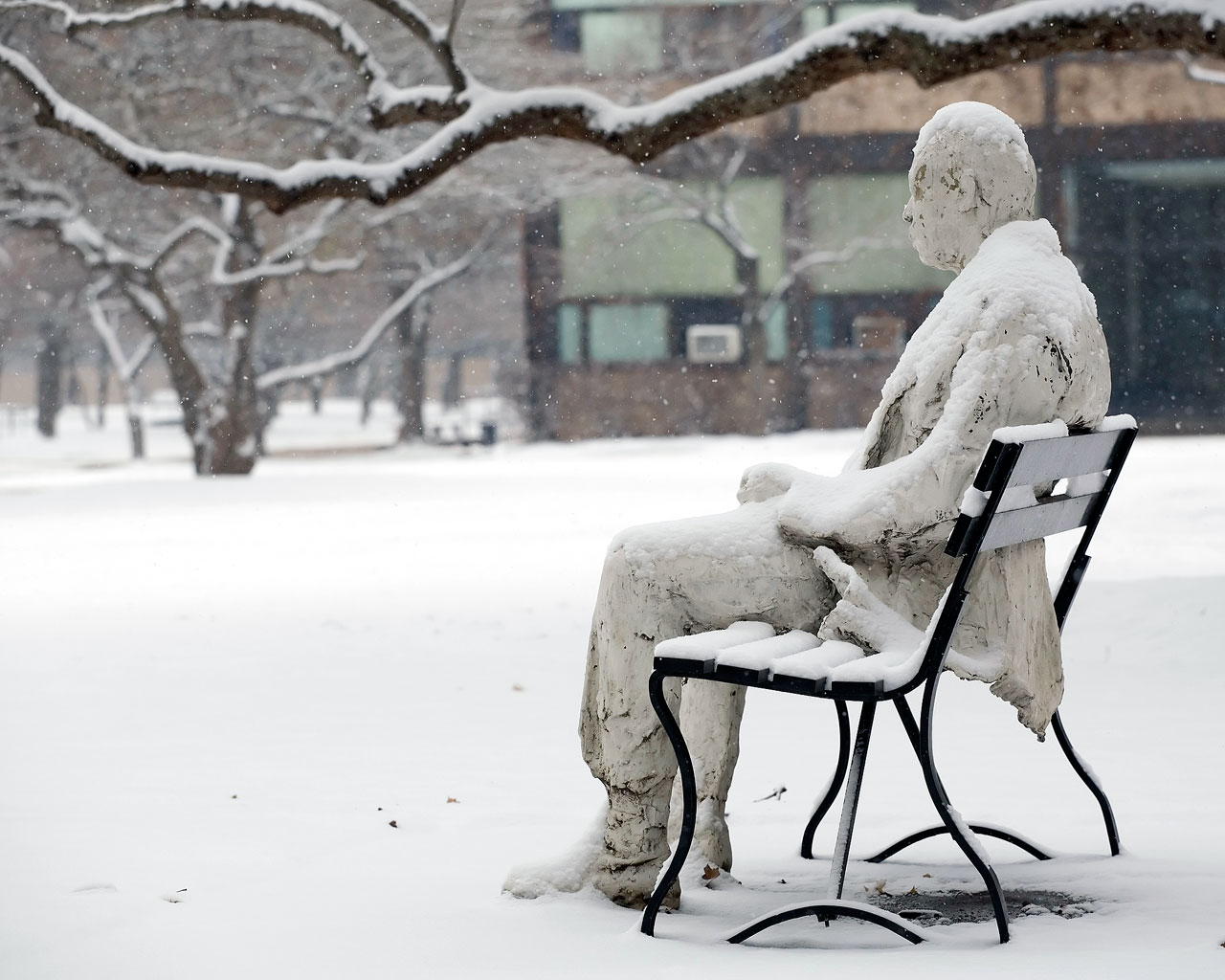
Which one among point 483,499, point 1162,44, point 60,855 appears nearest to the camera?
point 60,855

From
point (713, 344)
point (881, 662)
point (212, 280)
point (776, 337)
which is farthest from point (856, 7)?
point (881, 662)

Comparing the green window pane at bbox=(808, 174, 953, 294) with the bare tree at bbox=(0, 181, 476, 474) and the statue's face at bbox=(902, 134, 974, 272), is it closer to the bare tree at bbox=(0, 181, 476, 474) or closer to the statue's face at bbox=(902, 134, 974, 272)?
the bare tree at bbox=(0, 181, 476, 474)

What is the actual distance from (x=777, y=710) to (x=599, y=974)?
11.9 feet

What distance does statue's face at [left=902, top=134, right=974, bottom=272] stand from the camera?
4039mm

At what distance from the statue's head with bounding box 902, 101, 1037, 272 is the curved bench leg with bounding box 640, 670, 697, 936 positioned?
1204mm

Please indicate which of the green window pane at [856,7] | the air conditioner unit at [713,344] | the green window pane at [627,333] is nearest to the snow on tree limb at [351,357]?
the green window pane at [627,333]

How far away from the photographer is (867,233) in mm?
32031

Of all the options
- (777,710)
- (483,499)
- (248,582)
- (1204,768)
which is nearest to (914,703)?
(777,710)

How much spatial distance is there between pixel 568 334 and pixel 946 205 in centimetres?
2927

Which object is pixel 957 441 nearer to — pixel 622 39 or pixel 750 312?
pixel 622 39

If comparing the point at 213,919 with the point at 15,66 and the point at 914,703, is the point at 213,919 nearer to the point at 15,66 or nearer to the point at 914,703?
the point at 914,703

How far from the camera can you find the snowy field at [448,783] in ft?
12.3

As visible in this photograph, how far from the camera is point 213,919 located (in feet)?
13.2

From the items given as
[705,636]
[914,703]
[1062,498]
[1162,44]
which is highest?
[1162,44]
